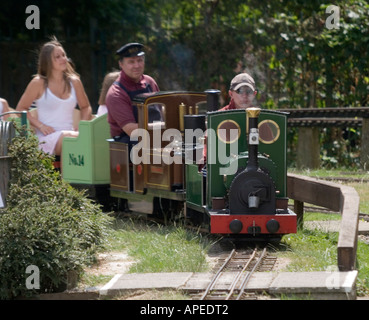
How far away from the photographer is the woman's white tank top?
10.3 meters

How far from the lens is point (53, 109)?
10336 millimetres

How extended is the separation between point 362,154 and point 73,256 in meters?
7.35

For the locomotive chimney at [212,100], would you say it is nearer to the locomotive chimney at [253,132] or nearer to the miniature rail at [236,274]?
the locomotive chimney at [253,132]

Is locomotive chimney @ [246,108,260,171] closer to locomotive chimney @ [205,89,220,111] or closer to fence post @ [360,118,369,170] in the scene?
locomotive chimney @ [205,89,220,111]

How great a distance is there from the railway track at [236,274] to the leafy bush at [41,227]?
1105 millimetres

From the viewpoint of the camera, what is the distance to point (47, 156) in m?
8.05

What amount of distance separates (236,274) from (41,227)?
5.04 ft

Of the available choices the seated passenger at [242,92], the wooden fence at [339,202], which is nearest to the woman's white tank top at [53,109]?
the seated passenger at [242,92]

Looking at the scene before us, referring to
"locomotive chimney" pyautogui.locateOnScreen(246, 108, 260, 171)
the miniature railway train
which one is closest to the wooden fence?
the miniature railway train

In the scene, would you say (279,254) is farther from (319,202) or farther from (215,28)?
(215,28)

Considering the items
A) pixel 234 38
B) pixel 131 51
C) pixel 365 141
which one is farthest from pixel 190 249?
pixel 234 38
